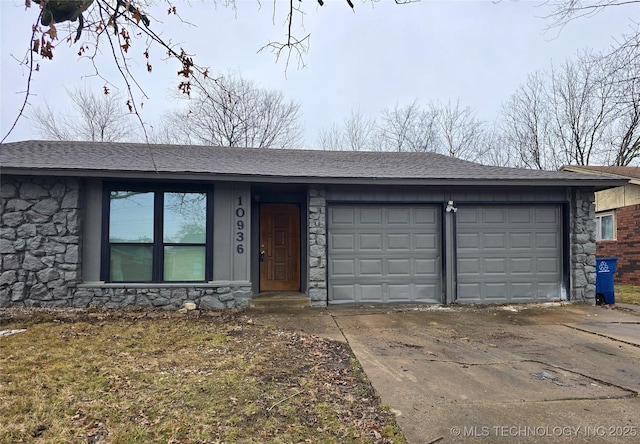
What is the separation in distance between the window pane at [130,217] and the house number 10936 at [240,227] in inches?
61.3

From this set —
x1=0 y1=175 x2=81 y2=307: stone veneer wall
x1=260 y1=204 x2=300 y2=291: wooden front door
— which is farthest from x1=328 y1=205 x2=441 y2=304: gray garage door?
x1=0 y1=175 x2=81 y2=307: stone veneer wall

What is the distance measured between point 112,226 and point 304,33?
548 cm

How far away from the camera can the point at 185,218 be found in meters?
6.89

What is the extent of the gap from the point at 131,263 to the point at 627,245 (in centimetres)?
1443

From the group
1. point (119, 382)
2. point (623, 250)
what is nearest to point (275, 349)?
point (119, 382)

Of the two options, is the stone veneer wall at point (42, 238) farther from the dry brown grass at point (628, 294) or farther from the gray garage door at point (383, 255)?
the dry brown grass at point (628, 294)

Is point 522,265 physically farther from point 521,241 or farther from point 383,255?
point 383,255

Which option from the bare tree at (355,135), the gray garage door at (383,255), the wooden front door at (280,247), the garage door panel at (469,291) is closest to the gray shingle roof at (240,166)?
the gray garage door at (383,255)

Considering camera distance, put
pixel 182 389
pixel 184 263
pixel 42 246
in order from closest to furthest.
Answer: pixel 182 389, pixel 42 246, pixel 184 263

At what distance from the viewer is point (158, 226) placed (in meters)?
6.79

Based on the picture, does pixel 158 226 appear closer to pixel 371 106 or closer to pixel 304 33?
pixel 304 33

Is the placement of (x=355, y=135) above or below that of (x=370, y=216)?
above

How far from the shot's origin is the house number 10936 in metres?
6.96

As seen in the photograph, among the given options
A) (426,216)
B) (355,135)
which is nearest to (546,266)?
(426,216)
